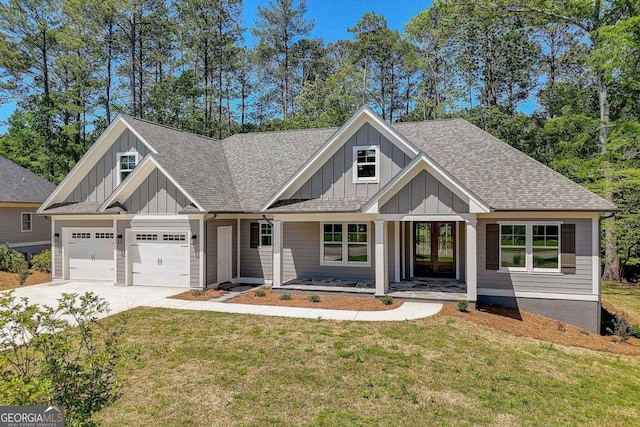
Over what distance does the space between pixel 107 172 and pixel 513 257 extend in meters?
16.3

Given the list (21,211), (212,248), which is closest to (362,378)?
(212,248)

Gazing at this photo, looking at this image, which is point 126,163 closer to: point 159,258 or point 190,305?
point 159,258

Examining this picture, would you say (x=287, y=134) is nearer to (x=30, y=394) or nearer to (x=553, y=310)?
(x=553, y=310)

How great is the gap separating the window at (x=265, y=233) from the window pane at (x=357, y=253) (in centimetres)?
342

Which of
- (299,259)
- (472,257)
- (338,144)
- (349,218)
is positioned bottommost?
(299,259)

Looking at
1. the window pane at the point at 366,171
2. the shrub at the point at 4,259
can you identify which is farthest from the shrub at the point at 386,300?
the shrub at the point at 4,259

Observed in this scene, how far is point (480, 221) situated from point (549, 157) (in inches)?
675

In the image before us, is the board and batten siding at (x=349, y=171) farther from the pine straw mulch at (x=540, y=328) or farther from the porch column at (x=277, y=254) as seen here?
the pine straw mulch at (x=540, y=328)

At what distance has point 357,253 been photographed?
47.9 feet

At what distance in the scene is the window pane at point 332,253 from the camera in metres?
14.7

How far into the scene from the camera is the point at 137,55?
33.8 m

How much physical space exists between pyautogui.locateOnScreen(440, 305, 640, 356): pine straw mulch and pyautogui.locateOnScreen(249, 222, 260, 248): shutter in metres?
7.88

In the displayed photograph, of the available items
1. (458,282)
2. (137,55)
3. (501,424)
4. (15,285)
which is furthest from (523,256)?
(137,55)

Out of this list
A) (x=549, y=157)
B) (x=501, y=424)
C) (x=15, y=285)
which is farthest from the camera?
(x=549, y=157)
